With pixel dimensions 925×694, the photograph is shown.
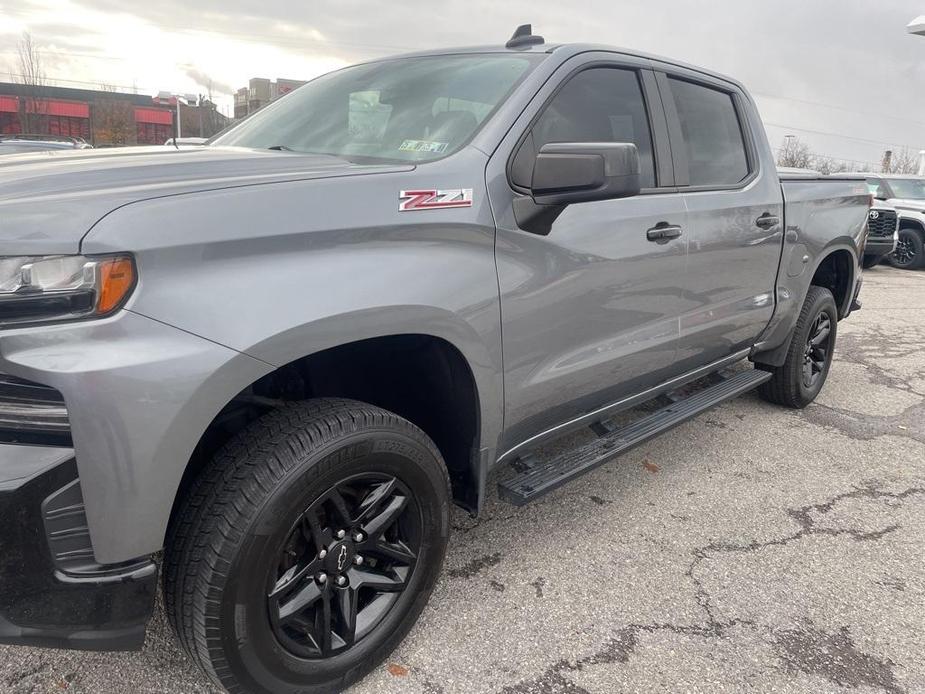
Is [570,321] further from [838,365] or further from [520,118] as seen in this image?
[838,365]

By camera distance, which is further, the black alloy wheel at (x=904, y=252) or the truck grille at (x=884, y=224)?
the black alloy wheel at (x=904, y=252)

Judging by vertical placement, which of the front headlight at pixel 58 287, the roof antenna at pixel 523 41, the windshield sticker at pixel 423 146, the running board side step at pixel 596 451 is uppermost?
the roof antenna at pixel 523 41

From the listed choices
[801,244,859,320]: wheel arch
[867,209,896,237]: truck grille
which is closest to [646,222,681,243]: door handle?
[801,244,859,320]: wheel arch

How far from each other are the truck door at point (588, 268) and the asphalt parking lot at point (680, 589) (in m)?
0.57

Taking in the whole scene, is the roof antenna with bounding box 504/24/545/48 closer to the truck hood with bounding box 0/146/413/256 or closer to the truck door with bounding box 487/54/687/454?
the truck door with bounding box 487/54/687/454

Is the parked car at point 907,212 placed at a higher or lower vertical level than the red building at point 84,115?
lower

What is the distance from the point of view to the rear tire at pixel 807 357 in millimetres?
4379

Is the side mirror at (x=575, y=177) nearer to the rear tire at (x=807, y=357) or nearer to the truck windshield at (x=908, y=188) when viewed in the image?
the rear tire at (x=807, y=357)

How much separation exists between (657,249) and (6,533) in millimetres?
2337

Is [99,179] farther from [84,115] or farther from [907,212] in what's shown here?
[84,115]

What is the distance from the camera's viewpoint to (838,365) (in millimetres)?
5984

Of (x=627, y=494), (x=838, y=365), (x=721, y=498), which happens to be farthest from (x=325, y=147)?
(x=838, y=365)

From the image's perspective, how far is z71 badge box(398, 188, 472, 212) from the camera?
79.0 inches

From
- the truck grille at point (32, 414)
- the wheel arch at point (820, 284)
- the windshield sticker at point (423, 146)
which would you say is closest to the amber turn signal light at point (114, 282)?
the truck grille at point (32, 414)
